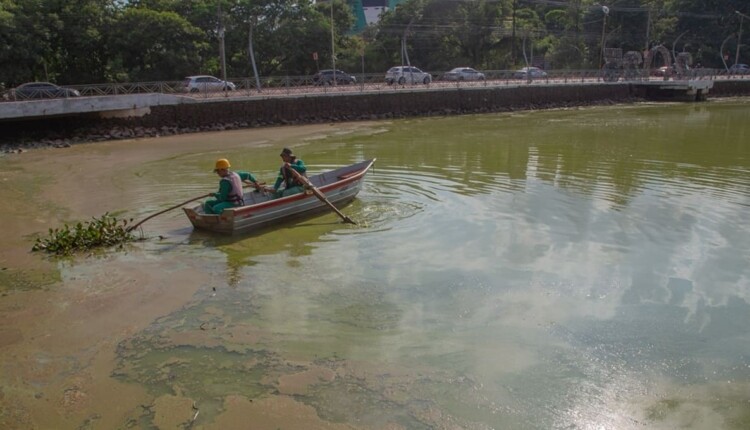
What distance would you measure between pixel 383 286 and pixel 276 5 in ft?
138

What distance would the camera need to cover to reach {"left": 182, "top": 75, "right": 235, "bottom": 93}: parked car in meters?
32.1

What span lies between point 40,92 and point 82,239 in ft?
68.9

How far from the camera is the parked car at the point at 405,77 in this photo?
40.6m

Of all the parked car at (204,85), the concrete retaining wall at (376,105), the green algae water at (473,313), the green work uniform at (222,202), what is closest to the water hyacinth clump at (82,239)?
the green algae water at (473,313)

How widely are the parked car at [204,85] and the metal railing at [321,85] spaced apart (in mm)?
143

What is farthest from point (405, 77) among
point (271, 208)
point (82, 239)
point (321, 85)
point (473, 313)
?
point (473, 313)

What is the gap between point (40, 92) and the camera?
27.2 metres

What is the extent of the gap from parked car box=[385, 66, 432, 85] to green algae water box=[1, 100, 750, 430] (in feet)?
86.7

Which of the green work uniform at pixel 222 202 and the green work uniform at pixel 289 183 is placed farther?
the green work uniform at pixel 289 183

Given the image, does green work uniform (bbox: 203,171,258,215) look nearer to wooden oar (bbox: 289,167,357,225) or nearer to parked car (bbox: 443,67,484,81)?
wooden oar (bbox: 289,167,357,225)

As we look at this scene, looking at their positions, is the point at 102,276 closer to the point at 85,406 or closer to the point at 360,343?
the point at 85,406

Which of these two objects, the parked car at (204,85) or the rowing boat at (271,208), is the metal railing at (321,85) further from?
the rowing boat at (271,208)

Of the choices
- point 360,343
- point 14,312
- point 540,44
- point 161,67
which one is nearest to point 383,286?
point 360,343

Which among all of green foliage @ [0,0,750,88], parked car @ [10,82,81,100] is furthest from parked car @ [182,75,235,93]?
parked car @ [10,82,81,100]
